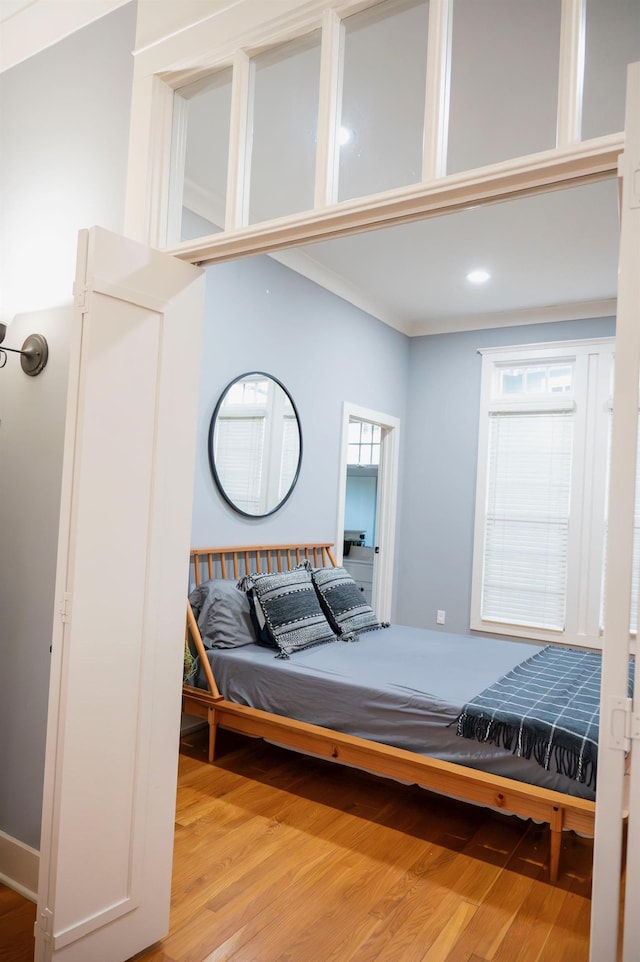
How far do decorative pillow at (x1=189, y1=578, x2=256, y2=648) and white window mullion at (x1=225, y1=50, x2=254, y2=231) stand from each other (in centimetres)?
225

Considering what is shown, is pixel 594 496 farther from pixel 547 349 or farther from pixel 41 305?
pixel 41 305

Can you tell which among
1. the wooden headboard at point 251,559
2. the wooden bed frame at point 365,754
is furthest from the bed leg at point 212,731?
the wooden headboard at point 251,559

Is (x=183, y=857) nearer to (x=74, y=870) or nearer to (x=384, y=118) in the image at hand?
(x=74, y=870)

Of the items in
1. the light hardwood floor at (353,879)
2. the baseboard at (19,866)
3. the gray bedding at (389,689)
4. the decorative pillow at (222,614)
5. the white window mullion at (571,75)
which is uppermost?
the white window mullion at (571,75)

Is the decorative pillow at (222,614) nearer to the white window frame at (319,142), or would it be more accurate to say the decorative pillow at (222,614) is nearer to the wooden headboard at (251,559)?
the wooden headboard at (251,559)

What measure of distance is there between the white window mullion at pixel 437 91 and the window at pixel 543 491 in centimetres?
387

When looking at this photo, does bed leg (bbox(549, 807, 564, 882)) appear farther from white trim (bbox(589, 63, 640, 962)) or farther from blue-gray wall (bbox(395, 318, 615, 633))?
blue-gray wall (bbox(395, 318, 615, 633))

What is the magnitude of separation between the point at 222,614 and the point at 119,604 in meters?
1.79

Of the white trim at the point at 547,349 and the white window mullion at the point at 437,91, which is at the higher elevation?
the white trim at the point at 547,349

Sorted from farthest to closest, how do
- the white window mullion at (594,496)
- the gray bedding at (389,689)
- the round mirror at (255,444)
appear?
the white window mullion at (594,496), the round mirror at (255,444), the gray bedding at (389,689)

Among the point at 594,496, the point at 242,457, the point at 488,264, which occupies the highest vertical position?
the point at 488,264

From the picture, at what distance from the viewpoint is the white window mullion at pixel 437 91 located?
4.95 feet

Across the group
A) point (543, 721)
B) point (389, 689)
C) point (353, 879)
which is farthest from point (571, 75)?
point (353, 879)

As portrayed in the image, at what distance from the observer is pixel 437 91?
1519 millimetres
